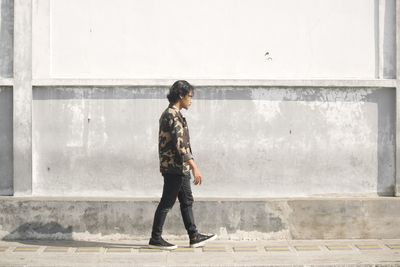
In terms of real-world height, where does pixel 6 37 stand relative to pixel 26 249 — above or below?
above

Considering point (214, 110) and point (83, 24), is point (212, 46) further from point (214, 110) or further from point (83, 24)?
point (83, 24)

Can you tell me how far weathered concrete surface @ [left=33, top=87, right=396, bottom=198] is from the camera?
32.6ft

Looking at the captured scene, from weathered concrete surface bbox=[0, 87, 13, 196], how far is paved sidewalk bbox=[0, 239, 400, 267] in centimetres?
86

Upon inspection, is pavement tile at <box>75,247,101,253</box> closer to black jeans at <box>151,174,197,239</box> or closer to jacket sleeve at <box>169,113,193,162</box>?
black jeans at <box>151,174,197,239</box>

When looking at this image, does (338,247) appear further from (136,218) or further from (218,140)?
(136,218)

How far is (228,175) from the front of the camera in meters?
9.94

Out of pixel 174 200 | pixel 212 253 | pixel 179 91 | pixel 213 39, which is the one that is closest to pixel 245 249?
pixel 212 253

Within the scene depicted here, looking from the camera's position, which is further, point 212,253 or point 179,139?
point 212,253

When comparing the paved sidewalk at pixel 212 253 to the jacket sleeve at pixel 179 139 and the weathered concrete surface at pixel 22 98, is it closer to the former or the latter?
the weathered concrete surface at pixel 22 98

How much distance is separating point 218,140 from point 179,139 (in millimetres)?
1354

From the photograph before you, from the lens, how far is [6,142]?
9930mm

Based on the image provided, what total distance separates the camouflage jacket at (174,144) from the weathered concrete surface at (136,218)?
3.01 feet

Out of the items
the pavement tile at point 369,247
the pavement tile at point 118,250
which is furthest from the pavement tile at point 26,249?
the pavement tile at point 369,247

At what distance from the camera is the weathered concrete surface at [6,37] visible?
32.5ft
